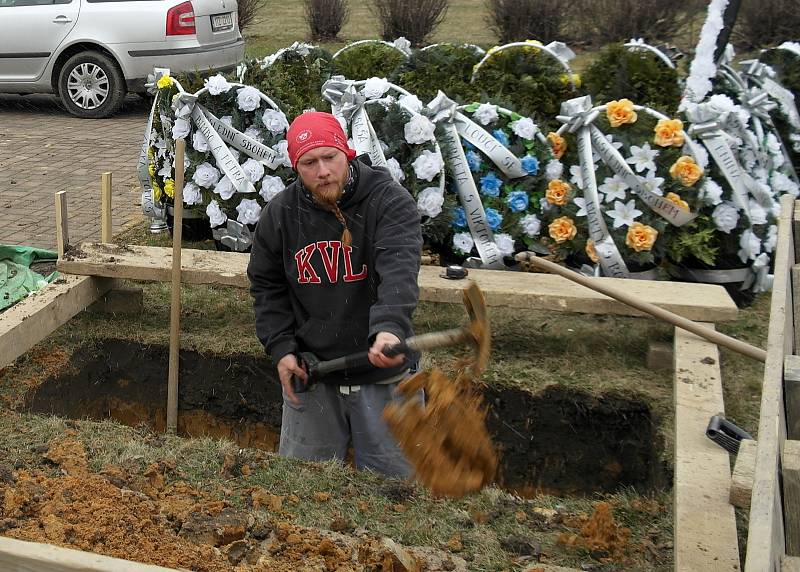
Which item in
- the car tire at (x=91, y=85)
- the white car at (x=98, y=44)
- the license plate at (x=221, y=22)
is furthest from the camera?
the license plate at (x=221, y=22)

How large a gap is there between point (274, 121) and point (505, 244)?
1734 mm

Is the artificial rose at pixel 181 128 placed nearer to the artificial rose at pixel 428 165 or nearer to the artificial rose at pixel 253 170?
the artificial rose at pixel 253 170

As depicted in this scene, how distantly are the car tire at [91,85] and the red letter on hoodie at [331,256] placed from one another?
8.41 m

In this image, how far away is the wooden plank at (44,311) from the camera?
5.14 meters

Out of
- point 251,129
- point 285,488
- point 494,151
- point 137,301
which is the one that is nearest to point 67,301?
point 137,301

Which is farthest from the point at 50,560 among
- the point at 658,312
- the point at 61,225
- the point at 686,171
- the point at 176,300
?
the point at 686,171

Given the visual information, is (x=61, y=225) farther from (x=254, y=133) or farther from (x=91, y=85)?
(x=91, y=85)

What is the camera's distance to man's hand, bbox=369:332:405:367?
11.5 feet

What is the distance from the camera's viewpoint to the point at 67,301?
5730 mm

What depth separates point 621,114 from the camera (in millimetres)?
6156

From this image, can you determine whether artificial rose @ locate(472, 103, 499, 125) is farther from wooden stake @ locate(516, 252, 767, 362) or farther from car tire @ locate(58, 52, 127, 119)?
car tire @ locate(58, 52, 127, 119)

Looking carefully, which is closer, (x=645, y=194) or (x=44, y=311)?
(x=44, y=311)

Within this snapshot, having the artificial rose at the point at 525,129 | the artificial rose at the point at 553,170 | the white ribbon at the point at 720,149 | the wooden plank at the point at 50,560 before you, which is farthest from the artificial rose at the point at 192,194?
the wooden plank at the point at 50,560

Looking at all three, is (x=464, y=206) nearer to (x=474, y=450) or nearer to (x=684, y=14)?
(x=474, y=450)
